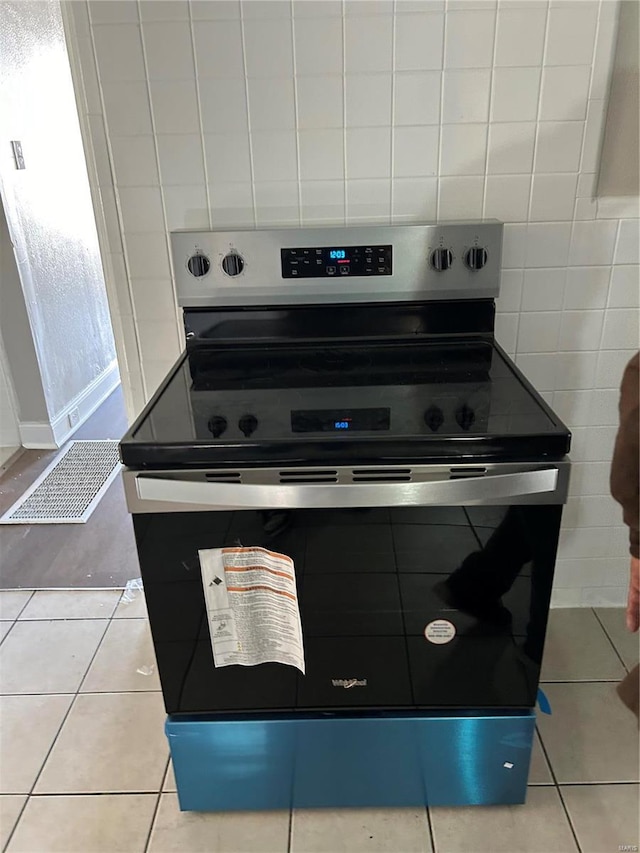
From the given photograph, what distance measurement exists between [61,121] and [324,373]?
268 cm

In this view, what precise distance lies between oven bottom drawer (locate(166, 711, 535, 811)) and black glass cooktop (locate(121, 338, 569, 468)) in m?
0.56

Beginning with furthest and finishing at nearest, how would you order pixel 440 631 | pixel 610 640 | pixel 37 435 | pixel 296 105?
pixel 37 435 → pixel 610 640 → pixel 296 105 → pixel 440 631

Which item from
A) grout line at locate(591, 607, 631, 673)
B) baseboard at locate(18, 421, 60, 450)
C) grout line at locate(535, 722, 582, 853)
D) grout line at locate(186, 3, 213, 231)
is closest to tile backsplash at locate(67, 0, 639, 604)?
grout line at locate(186, 3, 213, 231)

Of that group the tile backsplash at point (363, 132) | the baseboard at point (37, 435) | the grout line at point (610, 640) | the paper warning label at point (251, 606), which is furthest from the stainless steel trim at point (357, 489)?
the baseboard at point (37, 435)

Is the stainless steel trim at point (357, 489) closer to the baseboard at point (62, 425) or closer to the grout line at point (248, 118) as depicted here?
the grout line at point (248, 118)

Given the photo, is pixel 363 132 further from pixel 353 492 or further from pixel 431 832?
pixel 431 832

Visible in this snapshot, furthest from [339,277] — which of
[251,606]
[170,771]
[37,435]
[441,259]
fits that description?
[37,435]

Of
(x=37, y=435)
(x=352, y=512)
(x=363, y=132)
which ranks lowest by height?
(x=37, y=435)

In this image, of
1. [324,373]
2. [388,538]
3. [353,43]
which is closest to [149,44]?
[353,43]

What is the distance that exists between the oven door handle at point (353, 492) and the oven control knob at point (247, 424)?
9cm

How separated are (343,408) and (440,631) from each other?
16.9 inches

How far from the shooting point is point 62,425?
3172mm

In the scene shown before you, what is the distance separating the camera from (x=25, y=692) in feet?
5.70

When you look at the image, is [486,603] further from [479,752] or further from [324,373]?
[324,373]
